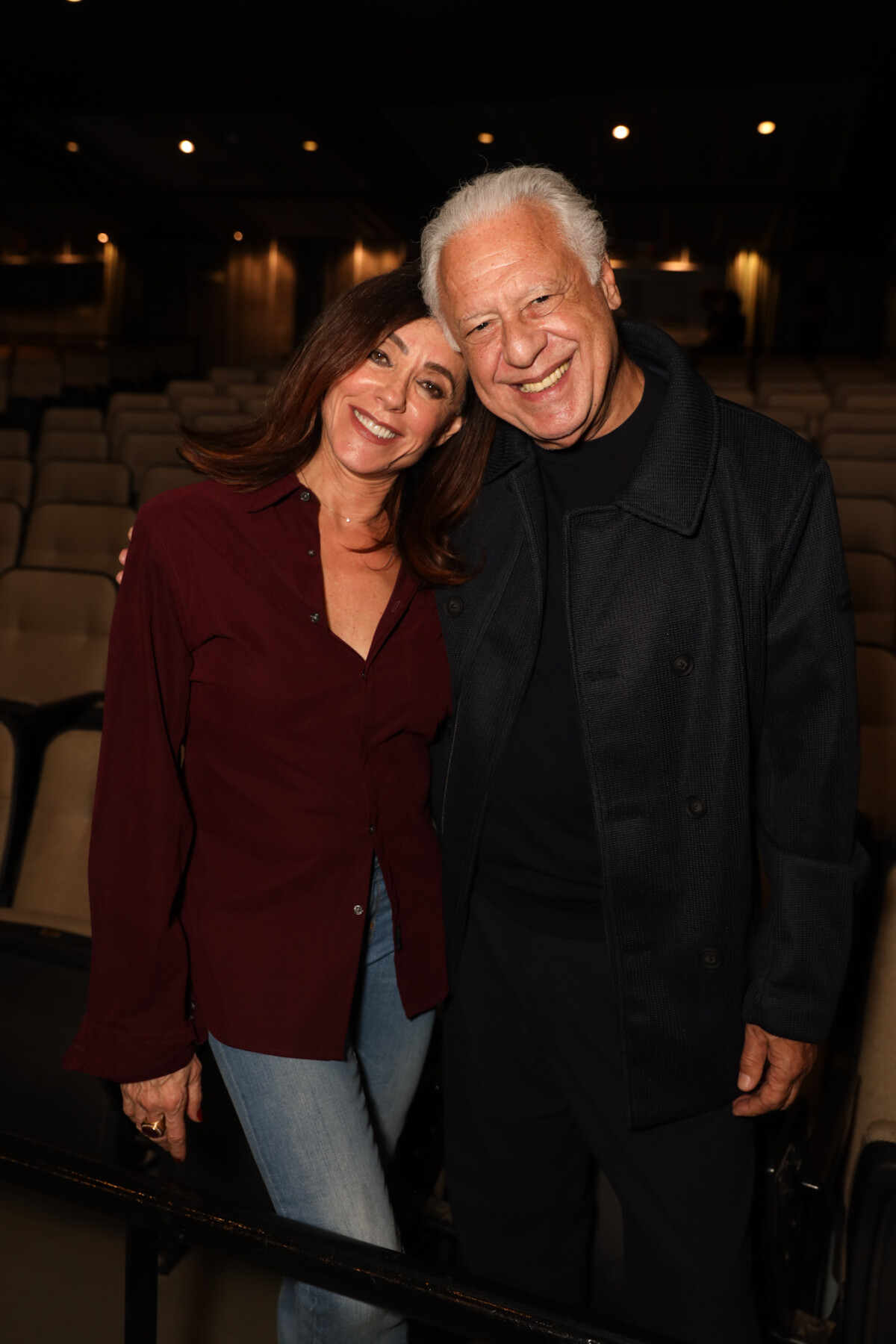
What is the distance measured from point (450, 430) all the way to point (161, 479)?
356cm

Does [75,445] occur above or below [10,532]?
above

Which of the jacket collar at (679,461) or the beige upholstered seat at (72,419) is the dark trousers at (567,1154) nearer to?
the jacket collar at (679,461)

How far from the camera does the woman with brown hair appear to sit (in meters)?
1.15

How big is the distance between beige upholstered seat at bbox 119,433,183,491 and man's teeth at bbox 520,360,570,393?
182 inches

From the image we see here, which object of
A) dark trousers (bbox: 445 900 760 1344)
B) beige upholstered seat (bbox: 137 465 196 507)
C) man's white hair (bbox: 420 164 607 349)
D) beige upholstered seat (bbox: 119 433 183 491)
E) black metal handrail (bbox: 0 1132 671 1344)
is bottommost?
dark trousers (bbox: 445 900 760 1344)

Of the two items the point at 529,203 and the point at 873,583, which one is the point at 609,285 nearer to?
the point at 529,203

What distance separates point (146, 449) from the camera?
5.65 meters

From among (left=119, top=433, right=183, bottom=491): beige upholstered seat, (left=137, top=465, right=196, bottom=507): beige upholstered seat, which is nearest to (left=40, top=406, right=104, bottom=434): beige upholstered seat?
(left=119, top=433, right=183, bottom=491): beige upholstered seat

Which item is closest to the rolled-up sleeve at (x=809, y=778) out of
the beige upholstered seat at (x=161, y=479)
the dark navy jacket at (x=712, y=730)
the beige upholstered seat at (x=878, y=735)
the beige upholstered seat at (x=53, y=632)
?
the dark navy jacket at (x=712, y=730)

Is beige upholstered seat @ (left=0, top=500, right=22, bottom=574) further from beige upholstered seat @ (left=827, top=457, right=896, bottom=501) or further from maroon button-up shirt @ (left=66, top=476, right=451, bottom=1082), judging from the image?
beige upholstered seat @ (left=827, top=457, right=896, bottom=501)

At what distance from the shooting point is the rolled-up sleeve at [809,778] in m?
1.13

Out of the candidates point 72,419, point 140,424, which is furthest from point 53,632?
point 72,419

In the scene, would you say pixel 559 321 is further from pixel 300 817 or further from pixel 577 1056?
pixel 577 1056

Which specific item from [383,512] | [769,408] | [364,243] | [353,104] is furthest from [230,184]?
[383,512]
